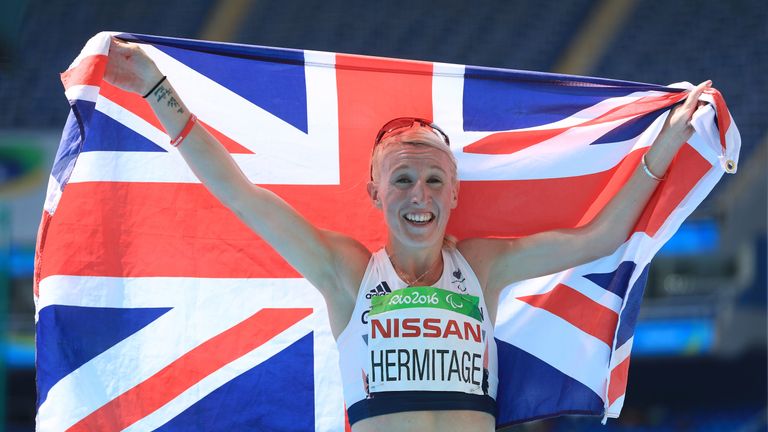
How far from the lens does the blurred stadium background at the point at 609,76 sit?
9.74 metres

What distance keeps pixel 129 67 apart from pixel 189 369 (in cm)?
104

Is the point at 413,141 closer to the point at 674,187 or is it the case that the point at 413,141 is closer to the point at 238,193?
the point at 238,193

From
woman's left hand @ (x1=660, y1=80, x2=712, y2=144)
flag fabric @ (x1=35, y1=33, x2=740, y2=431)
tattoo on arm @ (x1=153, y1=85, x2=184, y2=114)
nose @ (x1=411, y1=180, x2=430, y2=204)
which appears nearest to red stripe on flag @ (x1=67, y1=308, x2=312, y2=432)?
flag fabric @ (x1=35, y1=33, x2=740, y2=431)

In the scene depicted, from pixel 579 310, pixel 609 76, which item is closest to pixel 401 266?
pixel 579 310

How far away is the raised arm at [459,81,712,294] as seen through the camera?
11.0 feet

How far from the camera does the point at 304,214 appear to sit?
3.65 metres

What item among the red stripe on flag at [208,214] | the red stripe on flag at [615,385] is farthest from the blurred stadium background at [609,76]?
the red stripe on flag at [615,385]

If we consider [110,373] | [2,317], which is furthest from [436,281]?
[2,317]

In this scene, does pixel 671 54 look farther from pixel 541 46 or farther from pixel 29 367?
pixel 29 367

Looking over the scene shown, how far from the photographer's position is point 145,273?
357cm

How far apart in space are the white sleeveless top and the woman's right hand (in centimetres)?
86

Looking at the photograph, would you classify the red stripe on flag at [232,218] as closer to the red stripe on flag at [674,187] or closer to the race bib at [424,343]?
the red stripe on flag at [674,187]

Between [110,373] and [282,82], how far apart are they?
1.12 metres

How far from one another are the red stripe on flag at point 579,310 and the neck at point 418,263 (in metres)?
0.54
